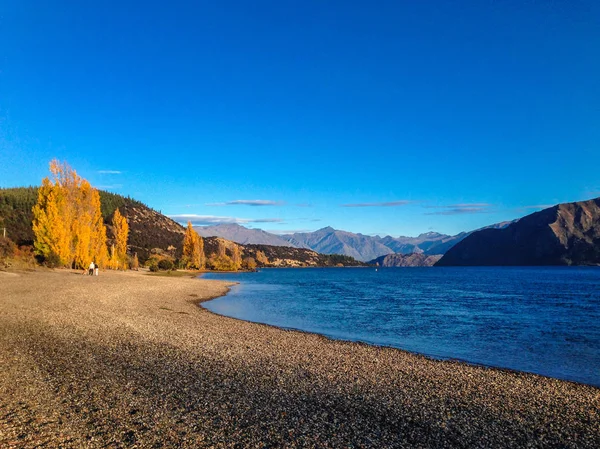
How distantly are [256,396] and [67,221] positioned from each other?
200 ft

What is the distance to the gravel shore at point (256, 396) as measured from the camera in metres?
8.62

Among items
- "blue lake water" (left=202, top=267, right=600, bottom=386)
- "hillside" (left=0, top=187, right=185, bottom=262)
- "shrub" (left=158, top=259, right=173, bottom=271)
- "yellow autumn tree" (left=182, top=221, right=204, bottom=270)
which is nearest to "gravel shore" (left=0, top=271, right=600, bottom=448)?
"blue lake water" (left=202, top=267, right=600, bottom=386)

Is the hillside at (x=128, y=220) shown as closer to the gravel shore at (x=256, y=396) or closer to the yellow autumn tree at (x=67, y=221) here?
the yellow autumn tree at (x=67, y=221)

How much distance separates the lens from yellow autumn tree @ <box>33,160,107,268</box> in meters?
59.2

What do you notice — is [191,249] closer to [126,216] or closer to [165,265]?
[165,265]

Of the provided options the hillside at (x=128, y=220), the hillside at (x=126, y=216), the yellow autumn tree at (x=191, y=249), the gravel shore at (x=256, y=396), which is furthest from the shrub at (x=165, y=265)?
the gravel shore at (x=256, y=396)

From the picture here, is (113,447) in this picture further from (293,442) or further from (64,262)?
(64,262)

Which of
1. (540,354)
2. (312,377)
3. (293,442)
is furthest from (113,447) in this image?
(540,354)

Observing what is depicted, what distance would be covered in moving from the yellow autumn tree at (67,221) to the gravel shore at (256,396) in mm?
44344

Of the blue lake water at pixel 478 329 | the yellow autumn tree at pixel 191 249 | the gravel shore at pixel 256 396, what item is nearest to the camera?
the gravel shore at pixel 256 396

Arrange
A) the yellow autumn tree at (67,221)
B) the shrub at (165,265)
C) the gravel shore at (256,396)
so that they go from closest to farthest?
the gravel shore at (256,396)
the yellow autumn tree at (67,221)
the shrub at (165,265)

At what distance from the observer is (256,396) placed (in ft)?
37.3

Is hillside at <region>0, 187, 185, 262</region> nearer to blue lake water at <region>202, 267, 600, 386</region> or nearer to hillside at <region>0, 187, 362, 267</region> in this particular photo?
hillside at <region>0, 187, 362, 267</region>

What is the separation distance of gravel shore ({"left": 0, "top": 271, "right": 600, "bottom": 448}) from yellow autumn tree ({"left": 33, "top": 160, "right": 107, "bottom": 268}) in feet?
145
